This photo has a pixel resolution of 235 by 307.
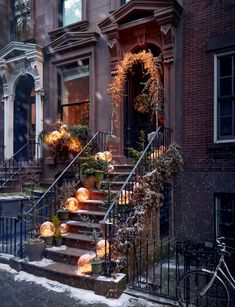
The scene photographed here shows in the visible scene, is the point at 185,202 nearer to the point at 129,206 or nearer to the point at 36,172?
the point at 129,206

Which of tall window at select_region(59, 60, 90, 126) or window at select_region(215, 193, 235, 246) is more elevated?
tall window at select_region(59, 60, 90, 126)

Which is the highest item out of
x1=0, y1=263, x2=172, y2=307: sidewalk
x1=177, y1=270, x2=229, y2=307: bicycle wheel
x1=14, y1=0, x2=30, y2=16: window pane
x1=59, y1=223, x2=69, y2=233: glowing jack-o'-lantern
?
x1=14, y1=0, x2=30, y2=16: window pane

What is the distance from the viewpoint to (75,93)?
1124 centimetres

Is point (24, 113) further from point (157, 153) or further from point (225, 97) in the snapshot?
point (225, 97)

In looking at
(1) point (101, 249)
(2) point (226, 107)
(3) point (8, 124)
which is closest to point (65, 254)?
(1) point (101, 249)

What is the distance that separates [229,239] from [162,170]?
2292mm

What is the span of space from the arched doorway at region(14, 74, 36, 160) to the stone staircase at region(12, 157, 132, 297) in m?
5.67

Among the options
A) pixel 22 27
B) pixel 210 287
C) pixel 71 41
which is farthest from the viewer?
pixel 22 27

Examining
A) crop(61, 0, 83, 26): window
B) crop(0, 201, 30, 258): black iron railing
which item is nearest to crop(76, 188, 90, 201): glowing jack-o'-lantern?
crop(0, 201, 30, 258): black iron railing

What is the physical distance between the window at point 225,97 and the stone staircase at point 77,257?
2.61 meters

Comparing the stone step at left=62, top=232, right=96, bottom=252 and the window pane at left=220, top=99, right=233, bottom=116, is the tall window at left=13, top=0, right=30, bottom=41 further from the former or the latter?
the stone step at left=62, top=232, right=96, bottom=252

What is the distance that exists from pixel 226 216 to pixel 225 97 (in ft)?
9.38

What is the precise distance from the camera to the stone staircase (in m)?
5.29

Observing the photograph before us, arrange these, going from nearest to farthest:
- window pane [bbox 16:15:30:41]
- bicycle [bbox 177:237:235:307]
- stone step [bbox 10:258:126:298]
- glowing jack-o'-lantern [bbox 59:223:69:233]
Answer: bicycle [bbox 177:237:235:307]
stone step [bbox 10:258:126:298]
glowing jack-o'-lantern [bbox 59:223:69:233]
window pane [bbox 16:15:30:41]
